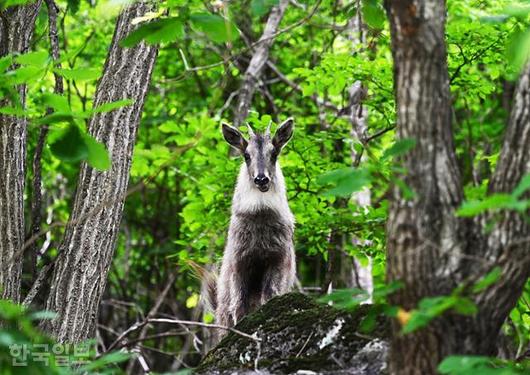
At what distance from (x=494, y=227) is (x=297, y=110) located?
34.4ft

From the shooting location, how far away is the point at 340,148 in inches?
476

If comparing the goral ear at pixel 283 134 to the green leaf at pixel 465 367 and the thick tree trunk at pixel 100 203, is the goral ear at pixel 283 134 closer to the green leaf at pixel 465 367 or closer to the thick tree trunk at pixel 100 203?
the thick tree trunk at pixel 100 203

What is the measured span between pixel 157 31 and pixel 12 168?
9.19ft

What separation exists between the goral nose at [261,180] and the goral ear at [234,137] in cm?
60

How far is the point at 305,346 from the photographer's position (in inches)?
184

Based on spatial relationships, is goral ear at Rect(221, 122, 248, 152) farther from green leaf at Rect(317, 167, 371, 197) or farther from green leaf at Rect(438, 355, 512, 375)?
green leaf at Rect(438, 355, 512, 375)

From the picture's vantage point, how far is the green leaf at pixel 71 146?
355 centimetres

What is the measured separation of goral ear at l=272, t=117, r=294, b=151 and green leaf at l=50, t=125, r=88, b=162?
484cm

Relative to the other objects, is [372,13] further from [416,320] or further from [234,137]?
[234,137]

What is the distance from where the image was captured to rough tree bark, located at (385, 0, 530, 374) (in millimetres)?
3395

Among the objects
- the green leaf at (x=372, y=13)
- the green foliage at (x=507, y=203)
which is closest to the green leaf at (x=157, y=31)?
the green leaf at (x=372, y=13)

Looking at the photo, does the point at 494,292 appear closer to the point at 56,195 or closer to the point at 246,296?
the point at 246,296

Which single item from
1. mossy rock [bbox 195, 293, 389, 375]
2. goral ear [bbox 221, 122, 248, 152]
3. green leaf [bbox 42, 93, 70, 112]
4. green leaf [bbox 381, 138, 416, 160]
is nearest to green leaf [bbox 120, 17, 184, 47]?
green leaf [bbox 42, 93, 70, 112]

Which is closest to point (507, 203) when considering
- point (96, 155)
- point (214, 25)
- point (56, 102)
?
Answer: point (214, 25)
